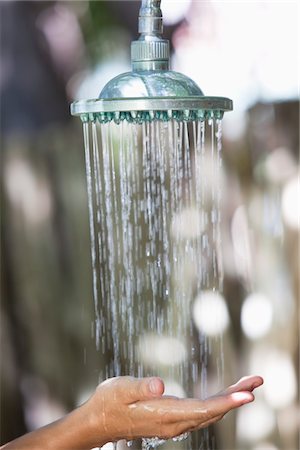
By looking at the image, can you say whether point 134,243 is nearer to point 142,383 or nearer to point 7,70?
point 7,70

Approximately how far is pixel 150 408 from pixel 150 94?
46 cm

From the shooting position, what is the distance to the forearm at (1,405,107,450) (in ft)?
5.03

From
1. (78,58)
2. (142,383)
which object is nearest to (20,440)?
(142,383)

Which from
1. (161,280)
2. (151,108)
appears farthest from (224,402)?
(161,280)

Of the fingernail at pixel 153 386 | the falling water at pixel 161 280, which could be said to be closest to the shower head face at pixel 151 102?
the fingernail at pixel 153 386

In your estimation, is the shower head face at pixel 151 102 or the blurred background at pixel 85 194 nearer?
the shower head face at pixel 151 102

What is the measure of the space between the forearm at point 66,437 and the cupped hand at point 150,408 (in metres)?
0.02

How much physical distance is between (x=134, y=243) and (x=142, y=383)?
1539 mm

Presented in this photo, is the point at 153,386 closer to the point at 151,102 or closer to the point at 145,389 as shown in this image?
the point at 145,389

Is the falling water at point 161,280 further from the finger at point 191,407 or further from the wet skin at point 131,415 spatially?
the finger at point 191,407

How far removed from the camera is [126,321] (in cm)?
293

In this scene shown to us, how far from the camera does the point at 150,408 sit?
4.72 feet

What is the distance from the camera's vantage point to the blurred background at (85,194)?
2943 millimetres

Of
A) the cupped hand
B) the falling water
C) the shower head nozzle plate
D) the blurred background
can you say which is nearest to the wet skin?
the cupped hand
